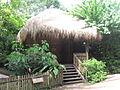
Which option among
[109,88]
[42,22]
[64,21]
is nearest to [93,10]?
[64,21]

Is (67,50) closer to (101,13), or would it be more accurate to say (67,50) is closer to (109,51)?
(109,51)

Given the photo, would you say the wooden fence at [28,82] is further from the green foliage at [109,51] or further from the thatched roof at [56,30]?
the green foliage at [109,51]

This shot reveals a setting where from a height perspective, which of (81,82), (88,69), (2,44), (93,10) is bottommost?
(81,82)

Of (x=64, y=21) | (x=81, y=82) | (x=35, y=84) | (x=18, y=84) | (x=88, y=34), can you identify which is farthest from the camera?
(x=64, y=21)

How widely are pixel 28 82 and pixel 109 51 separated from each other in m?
7.22

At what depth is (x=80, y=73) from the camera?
32.4ft

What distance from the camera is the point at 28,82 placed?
24.6 ft

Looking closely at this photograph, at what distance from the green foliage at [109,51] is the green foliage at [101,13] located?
0.96 metres

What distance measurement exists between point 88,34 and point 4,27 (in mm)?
6073

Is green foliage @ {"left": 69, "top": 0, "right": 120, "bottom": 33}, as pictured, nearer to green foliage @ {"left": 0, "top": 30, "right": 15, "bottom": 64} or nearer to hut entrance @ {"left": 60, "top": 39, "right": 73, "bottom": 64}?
hut entrance @ {"left": 60, "top": 39, "right": 73, "bottom": 64}

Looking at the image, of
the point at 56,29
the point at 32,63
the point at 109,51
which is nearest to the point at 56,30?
the point at 56,29

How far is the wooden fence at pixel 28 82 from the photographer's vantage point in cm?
676

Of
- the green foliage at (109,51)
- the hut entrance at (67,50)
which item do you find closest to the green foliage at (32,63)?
the hut entrance at (67,50)

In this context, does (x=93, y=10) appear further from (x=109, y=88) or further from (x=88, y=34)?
(x=109, y=88)
